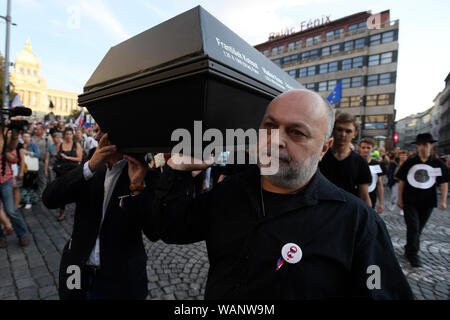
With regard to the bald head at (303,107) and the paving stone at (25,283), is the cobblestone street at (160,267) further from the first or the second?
the bald head at (303,107)

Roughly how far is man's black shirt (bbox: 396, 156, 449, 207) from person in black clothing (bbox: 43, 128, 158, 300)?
437 cm

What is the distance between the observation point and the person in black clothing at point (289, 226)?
0.97 m

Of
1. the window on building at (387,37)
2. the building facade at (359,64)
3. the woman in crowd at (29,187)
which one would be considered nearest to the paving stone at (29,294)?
the woman in crowd at (29,187)

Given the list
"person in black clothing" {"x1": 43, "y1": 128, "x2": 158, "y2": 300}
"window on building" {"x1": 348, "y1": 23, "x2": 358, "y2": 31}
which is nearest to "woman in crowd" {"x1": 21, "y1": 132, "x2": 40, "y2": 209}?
"person in black clothing" {"x1": 43, "y1": 128, "x2": 158, "y2": 300}

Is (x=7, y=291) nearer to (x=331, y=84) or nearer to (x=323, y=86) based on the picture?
(x=331, y=84)

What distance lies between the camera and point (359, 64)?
31578 millimetres

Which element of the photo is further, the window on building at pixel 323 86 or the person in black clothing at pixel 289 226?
the window on building at pixel 323 86

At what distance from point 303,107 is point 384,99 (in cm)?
3609

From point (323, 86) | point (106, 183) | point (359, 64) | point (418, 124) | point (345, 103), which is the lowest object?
point (106, 183)

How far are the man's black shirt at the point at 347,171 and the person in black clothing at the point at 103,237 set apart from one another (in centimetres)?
223

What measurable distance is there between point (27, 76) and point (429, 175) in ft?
276

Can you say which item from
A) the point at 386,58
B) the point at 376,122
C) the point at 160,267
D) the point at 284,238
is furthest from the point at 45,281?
the point at 386,58

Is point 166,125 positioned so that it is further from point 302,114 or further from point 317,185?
point 317,185
